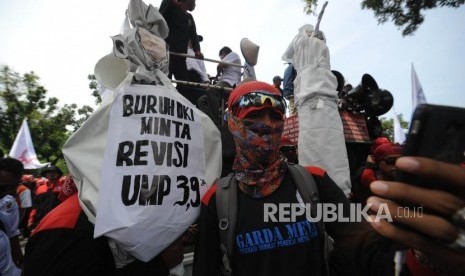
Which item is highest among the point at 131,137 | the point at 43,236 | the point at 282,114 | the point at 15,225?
the point at 282,114

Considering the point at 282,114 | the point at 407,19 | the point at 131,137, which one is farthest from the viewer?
the point at 407,19

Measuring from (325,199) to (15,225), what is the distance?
3.70 m

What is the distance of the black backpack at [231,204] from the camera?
5.03ft

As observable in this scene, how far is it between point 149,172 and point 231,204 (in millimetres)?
456

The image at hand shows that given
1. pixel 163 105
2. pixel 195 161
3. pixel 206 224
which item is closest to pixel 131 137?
pixel 163 105

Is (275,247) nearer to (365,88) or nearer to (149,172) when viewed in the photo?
(149,172)

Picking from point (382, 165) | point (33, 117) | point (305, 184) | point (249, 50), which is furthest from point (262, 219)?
point (33, 117)

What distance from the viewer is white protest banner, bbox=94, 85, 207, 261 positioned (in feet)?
4.55

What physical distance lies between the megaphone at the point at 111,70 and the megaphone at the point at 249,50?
6.36ft

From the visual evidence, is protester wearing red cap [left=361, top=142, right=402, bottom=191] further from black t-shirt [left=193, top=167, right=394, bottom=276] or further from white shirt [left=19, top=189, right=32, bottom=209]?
white shirt [left=19, top=189, right=32, bottom=209]

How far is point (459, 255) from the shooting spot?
604mm

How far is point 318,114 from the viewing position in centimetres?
220

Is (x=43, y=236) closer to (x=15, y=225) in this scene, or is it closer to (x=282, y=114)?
(x=282, y=114)

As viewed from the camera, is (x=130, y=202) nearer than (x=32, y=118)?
Yes
